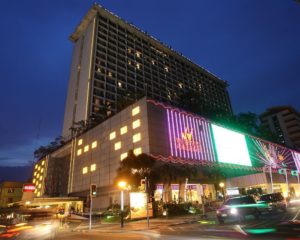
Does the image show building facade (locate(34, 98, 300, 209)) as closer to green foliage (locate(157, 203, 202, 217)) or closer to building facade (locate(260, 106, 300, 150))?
green foliage (locate(157, 203, 202, 217))

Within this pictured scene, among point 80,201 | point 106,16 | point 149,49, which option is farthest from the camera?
point 149,49

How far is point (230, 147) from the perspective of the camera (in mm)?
58969

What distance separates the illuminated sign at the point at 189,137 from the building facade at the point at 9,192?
78735 millimetres

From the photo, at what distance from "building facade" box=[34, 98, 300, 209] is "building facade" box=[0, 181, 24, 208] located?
41.6m

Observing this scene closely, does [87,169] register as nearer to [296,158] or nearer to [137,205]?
[137,205]

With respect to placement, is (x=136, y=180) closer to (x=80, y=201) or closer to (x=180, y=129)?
(x=180, y=129)

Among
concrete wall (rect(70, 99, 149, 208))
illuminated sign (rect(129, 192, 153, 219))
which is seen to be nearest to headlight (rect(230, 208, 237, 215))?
illuminated sign (rect(129, 192, 153, 219))

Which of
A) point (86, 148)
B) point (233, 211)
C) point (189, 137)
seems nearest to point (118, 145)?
point (189, 137)

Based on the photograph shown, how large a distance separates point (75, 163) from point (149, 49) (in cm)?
6767

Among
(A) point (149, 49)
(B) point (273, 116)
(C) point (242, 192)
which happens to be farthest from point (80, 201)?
(B) point (273, 116)

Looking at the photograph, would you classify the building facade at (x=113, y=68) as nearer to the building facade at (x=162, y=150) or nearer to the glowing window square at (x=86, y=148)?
the glowing window square at (x=86, y=148)

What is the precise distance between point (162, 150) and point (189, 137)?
8409 millimetres

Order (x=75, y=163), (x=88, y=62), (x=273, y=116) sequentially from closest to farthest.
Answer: (x=75, y=163)
(x=88, y=62)
(x=273, y=116)

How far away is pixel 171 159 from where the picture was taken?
4256cm
